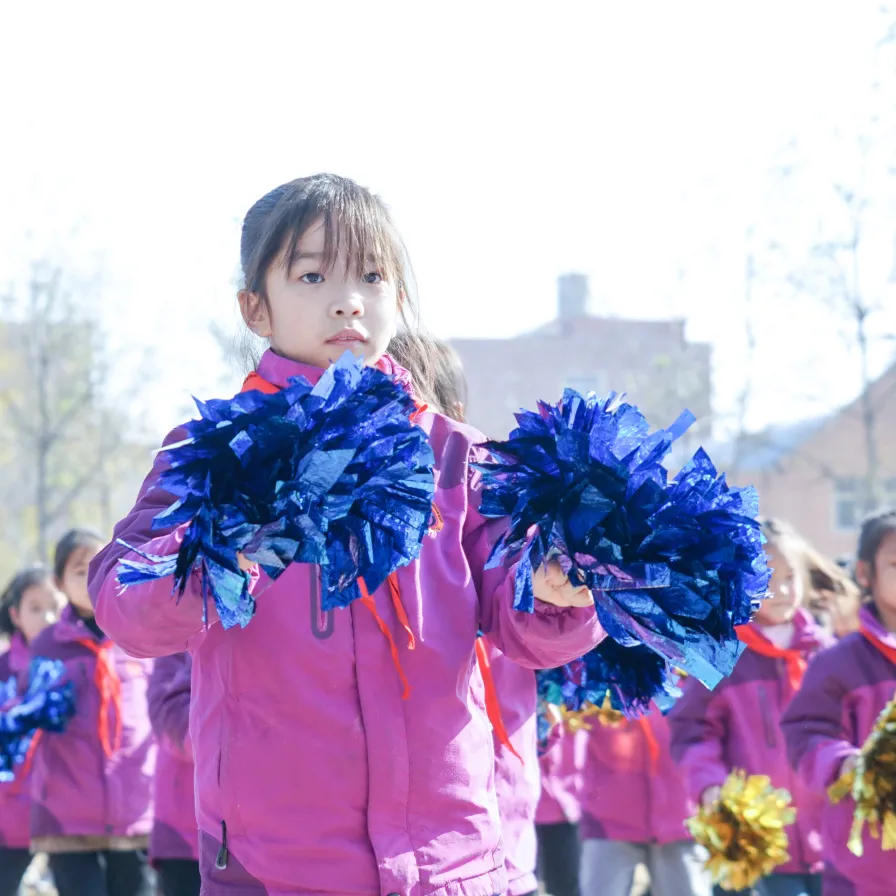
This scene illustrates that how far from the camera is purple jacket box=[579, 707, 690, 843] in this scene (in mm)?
6398

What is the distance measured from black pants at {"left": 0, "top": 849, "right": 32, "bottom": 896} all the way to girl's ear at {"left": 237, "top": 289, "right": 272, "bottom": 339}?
215 inches

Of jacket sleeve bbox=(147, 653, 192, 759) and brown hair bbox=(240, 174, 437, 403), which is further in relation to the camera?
jacket sleeve bbox=(147, 653, 192, 759)

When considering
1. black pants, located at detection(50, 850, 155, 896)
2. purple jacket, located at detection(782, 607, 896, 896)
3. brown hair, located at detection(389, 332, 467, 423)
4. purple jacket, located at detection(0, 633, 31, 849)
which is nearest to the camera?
brown hair, located at detection(389, 332, 467, 423)

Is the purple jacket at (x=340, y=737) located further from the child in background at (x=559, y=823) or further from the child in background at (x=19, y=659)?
the child in background at (x=19, y=659)

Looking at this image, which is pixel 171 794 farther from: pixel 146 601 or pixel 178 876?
pixel 146 601

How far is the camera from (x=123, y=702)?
6.98m

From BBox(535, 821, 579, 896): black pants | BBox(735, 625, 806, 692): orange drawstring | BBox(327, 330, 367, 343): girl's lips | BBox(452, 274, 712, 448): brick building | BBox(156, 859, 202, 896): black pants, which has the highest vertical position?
BBox(452, 274, 712, 448): brick building

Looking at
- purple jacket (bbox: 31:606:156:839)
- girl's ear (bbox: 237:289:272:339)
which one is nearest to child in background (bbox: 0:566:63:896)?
purple jacket (bbox: 31:606:156:839)

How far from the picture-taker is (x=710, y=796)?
5.62 metres

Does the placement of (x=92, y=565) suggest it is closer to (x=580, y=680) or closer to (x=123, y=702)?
(x=580, y=680)

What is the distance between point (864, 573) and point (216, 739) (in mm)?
3777

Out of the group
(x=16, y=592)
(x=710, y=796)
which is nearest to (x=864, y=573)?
(x=710, y=796)

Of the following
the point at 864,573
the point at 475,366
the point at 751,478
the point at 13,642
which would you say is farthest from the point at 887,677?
the point at 475,366

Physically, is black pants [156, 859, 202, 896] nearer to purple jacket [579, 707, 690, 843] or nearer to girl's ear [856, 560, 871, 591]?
purple jacket [579, 707, 690, 843]
